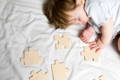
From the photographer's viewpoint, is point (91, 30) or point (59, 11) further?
Answer: point (91, 30)

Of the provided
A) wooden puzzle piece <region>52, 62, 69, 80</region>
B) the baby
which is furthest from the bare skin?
wooden puzzle piece <region>52, 62, 69, 80</region>

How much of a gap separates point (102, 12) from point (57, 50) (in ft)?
0.96

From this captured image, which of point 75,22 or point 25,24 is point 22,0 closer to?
point 25,24

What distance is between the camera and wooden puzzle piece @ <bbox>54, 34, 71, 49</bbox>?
3.62 ft

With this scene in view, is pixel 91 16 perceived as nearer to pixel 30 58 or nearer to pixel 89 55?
pixel 89 55

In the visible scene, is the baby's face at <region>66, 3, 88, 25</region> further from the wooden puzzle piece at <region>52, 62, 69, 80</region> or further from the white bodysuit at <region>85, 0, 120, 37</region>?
the wooden puzzle piece at <region>52, 62, 69, 80</region>

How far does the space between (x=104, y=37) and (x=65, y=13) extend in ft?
0.77

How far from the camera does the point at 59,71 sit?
1022 mm

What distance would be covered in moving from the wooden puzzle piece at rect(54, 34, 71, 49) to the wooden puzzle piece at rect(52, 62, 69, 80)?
10 centimetres

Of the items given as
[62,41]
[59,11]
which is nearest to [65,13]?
[59,11]

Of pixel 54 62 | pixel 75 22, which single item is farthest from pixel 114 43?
pixel 54 62

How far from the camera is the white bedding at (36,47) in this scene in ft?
3.36

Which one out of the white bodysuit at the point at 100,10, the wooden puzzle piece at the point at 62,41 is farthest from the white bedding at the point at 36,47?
the white bodysuit at the point at 100,10

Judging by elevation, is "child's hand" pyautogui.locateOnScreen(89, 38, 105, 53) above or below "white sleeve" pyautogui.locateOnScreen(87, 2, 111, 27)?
Result: below
